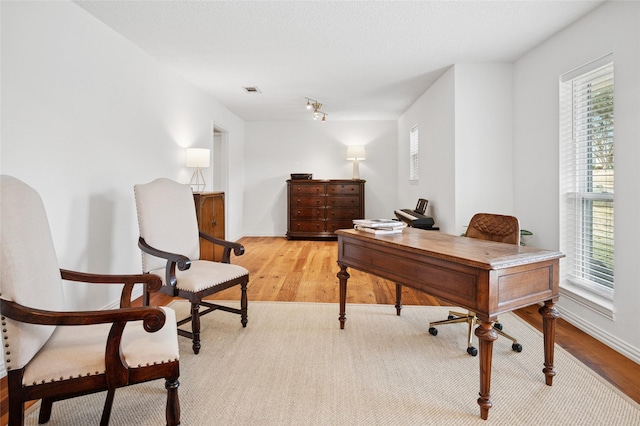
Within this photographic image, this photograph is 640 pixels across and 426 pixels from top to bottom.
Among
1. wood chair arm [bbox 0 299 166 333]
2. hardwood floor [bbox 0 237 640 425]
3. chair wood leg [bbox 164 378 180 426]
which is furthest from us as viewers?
hardwood floor [bbox 0 237 640 425]

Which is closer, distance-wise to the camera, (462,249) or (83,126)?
(462,249)

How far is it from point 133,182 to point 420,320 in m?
2.97

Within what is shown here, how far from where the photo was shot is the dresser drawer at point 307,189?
6809 mm

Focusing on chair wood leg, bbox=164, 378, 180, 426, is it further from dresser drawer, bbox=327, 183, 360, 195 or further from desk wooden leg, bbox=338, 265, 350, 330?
dresser drawer, bbox=327, 183, 360, 195

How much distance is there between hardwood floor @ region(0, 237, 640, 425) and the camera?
6.69ft

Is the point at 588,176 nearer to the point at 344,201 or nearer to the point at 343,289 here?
the point at 343,289

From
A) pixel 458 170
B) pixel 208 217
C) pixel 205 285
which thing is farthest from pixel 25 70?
pixel 458 170

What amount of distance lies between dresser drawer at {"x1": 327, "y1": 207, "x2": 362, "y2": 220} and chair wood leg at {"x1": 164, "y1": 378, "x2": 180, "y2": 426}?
5555 millimetres

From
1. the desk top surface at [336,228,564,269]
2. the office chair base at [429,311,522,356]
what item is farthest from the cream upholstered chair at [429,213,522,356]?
the desk top surface at [336,228,564,269]

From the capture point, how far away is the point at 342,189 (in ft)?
22.4

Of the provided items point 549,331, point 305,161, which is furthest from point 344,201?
point 549,331

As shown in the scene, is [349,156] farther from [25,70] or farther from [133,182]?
[25,70]

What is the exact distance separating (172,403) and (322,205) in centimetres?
556

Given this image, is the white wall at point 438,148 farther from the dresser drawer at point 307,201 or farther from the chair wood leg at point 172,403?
the chair wood leg at point 172,403
